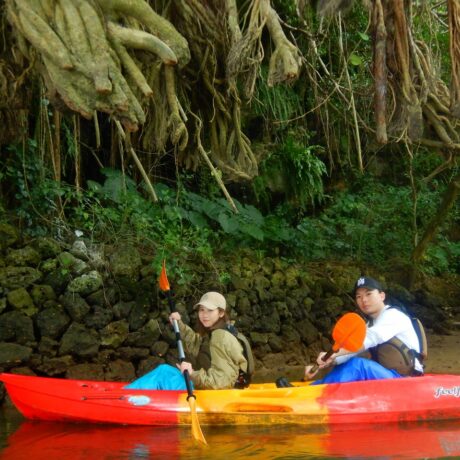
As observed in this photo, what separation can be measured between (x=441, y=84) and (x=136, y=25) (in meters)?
3.71

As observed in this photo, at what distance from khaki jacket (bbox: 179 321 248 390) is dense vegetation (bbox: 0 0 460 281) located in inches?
52.2

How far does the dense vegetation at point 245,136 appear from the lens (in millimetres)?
5617

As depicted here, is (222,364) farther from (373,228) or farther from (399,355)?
(373,228)

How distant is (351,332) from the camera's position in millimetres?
5508

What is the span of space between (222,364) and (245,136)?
2461 millimetres

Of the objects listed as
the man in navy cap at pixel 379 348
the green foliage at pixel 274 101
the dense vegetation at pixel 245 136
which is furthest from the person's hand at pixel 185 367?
the green foliage at pixel 274 101

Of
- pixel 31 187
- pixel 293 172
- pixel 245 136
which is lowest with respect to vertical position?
pixel 293 172

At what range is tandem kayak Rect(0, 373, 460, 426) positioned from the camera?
5.57m

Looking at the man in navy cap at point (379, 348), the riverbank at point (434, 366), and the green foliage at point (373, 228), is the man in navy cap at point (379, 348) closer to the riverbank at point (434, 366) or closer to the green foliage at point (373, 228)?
the riverbank at point (434, 366)

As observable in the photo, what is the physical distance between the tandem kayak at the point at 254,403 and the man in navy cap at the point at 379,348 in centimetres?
11

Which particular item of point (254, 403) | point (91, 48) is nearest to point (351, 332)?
point (254, 403)

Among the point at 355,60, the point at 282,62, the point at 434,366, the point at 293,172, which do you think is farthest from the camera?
the point at 293,172

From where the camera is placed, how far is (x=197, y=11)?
6.18m

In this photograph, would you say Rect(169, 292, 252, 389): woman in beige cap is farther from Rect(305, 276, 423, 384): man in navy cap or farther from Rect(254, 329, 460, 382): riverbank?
Rect(254, 329, 460, 382): riverbank
